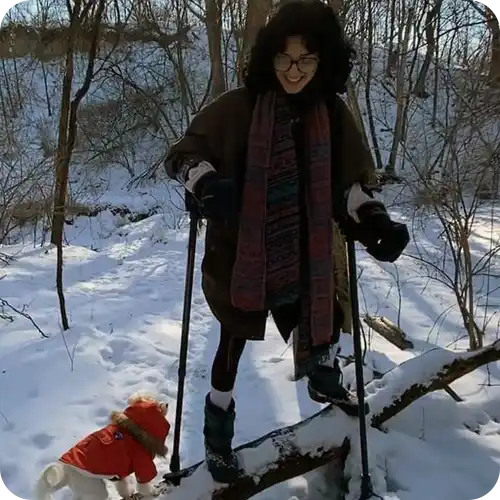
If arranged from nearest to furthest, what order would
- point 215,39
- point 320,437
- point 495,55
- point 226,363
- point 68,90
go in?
point 226,363, point 320,437, point 495,55, point 68,90, point 215,39

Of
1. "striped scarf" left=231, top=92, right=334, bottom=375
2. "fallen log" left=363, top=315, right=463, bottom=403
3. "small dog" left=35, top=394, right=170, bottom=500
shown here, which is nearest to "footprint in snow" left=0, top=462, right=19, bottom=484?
"small dog" left=35, top=394, right=170, bottom=500

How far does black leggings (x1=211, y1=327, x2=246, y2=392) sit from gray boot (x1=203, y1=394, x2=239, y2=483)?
0.08 metres

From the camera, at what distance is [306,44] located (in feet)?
5.80

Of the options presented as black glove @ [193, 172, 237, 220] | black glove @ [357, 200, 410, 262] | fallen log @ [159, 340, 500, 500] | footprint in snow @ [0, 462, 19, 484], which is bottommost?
footprint in snow @ [0, 462, 19, 484]

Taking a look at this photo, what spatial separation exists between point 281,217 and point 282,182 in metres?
0.12

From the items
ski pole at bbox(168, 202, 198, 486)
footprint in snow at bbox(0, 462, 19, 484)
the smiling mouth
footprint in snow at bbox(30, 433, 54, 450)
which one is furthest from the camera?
footprint in snow at bbox(30, 433, 54, 450)

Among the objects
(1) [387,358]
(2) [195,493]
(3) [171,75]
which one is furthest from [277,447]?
(3) [171,75]

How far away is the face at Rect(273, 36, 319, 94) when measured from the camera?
1.77 m

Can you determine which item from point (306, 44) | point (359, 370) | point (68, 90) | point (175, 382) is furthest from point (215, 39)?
point (359, 370)

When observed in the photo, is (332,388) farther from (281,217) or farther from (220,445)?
(281,217)

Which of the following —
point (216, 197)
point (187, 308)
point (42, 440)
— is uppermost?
point (216, 197)

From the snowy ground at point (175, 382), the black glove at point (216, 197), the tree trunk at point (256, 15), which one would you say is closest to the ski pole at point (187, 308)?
the black glove at point (216, 197)

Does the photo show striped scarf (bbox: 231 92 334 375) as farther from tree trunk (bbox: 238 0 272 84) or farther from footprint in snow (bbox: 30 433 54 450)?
tree trunk (bbox: 238 0 272 84)

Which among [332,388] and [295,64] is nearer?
[295,64]
